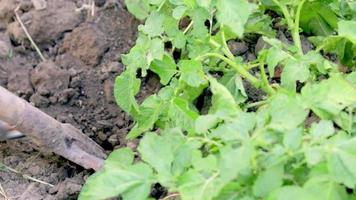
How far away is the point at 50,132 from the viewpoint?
2355 mm

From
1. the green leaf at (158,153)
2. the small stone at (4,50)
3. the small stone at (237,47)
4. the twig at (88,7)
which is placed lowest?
the small stone at (4,50)

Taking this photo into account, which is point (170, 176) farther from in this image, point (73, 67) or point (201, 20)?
point (73, 67)

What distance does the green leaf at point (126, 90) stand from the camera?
2182mm

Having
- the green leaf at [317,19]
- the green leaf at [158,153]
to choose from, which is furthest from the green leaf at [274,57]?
the green leaf at [158,153]

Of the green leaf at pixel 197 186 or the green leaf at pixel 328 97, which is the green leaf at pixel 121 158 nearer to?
the green leaf at pixel 197 186

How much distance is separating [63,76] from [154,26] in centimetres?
52

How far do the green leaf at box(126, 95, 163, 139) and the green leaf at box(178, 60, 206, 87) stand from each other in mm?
137

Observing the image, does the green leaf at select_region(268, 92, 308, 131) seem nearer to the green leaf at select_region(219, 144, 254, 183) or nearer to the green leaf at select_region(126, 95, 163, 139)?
the green leaf at select_region(219, 144, 254, 183)

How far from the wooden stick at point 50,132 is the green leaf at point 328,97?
0.77 metres

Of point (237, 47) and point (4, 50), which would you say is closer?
point (237, 47)

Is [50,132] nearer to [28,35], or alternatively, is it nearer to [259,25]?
[28,35]

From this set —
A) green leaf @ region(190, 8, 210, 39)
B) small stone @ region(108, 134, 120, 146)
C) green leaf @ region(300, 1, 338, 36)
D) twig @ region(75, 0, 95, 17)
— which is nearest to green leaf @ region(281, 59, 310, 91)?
green leaf @ region(190, 8, 210, 39)

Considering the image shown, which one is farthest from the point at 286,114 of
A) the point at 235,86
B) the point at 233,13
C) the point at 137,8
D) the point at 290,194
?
the point at 137,8

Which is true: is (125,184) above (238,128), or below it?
below
